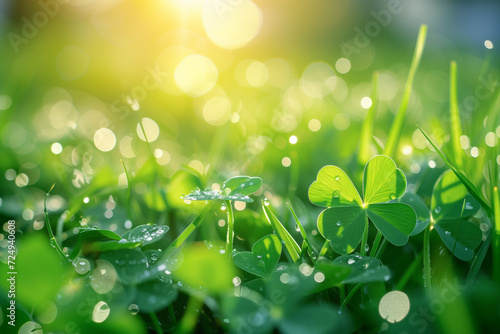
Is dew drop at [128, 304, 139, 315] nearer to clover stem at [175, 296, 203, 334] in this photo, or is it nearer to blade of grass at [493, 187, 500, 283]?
clover stem at [175, 296, 203, 334]

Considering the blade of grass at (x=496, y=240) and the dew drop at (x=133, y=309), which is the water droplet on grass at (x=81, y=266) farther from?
the blade of grass at (x=496, y=240)

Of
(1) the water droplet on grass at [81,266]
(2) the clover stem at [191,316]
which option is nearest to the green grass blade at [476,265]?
(2) the clover stem at [191,316]

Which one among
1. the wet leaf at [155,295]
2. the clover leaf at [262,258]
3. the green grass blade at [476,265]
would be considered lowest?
the wet leaf at [155,295]

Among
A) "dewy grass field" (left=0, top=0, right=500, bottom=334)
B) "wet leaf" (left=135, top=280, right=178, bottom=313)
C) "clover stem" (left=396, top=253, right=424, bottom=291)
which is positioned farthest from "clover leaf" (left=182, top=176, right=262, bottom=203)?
"clover stem" (left=396, top=253, right=424, bottom=291)

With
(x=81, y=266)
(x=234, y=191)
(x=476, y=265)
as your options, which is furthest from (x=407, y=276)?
(x=81, y=266)

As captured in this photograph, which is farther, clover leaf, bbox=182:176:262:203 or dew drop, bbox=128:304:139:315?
clover leaf, bbox=182:176:262:203

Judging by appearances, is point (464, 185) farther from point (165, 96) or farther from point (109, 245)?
point (165, 96)

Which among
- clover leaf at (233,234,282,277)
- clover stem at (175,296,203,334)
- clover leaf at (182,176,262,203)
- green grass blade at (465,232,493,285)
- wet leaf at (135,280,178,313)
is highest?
clover leaf at (182,176,262,203)

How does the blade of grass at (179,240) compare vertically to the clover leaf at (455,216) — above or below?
below
